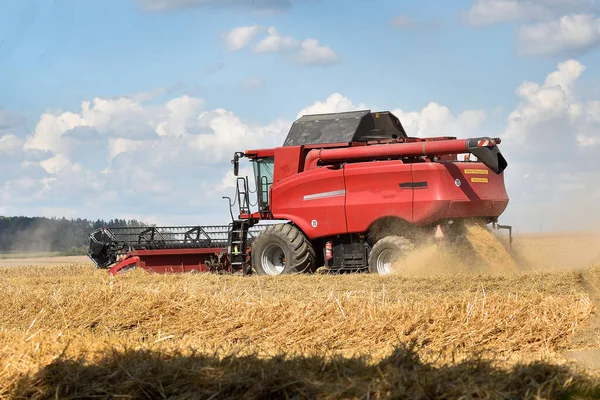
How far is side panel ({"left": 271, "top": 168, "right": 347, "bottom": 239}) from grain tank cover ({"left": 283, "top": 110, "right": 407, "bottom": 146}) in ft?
2.96

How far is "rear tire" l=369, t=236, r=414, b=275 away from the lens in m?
14.3

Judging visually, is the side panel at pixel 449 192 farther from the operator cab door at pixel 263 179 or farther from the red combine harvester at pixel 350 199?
the operator cab door at pixel 263 179

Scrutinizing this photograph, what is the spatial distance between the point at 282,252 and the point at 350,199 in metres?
2.22

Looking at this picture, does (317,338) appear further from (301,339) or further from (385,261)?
(385,261)

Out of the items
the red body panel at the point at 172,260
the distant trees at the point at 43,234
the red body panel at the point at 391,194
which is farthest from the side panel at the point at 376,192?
the distant trees at the point at 43,234

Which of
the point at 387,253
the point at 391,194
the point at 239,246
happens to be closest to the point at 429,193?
the point at 391,194

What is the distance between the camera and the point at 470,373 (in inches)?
196

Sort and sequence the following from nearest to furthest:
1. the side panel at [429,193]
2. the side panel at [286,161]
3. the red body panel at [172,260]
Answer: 1. the side panel at [429,193]
2. the side panel at [286,161]
3. the red body panel at [172,260]

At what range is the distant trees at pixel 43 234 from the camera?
43656mm

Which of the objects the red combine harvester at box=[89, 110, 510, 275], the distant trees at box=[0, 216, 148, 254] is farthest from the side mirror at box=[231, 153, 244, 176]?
the distant trees at box=[0, 216, 148, 254]

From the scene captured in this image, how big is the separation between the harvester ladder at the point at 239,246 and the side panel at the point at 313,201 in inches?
48.2

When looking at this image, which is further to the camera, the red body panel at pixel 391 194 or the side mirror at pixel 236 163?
the side mirror at pixel 236 163

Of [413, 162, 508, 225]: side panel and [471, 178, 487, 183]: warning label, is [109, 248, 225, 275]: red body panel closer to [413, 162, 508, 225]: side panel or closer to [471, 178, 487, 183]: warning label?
[413, 162, 508, 225]: side panel

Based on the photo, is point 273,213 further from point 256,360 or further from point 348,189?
point 256,360
